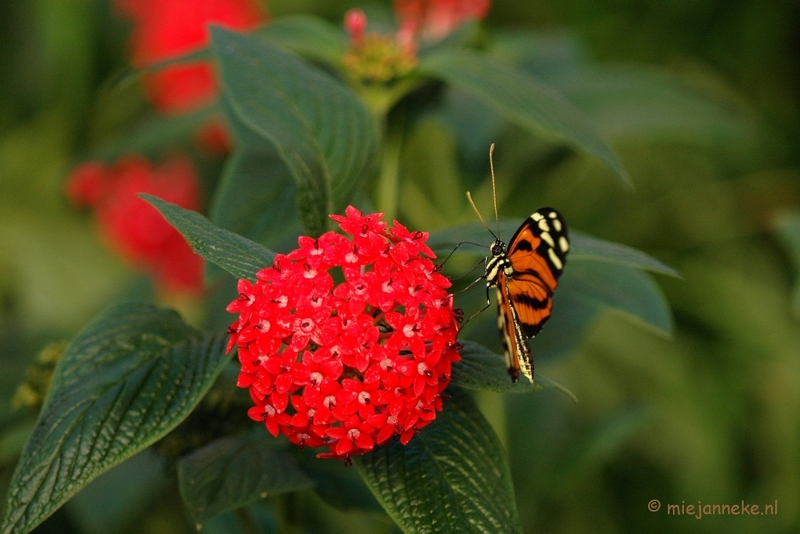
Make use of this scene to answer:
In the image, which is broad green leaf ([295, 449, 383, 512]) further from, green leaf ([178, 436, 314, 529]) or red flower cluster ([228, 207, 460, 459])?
red flower cluster ([228, 207, 460, 459])

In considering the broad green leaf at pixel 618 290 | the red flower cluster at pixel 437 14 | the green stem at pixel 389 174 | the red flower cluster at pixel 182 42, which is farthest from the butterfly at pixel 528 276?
the red flower cluster at pixel 182 42

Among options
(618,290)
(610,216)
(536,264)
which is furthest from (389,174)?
(610,216)

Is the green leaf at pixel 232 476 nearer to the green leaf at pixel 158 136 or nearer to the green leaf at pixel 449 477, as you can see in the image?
the green leaf at pixel 449 477

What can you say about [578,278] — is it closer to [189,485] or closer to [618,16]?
[189,485]

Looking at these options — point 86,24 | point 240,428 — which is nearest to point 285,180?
point 240,428

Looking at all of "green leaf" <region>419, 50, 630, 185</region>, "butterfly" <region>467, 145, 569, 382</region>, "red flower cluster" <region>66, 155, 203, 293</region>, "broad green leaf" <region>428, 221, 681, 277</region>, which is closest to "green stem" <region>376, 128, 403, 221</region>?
"green leaf" <region>419, 50, 630, 185</region>

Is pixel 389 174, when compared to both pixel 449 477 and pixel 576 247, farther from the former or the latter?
pixel 449 477

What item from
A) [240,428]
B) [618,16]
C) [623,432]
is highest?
[240,428]
